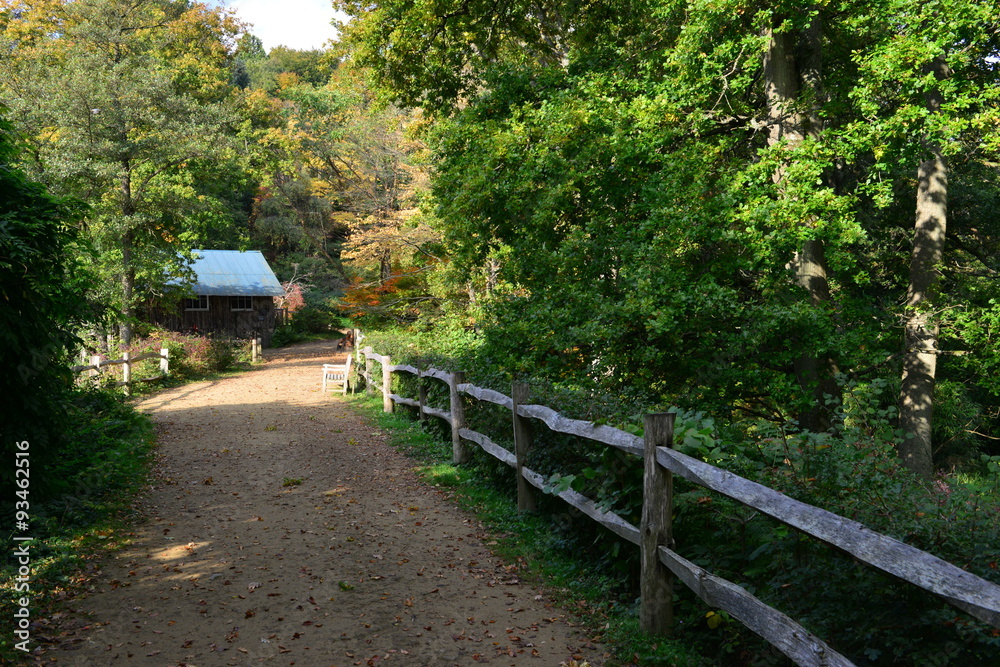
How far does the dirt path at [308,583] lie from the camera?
4.94 metres

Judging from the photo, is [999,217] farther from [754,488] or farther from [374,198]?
[374,198]

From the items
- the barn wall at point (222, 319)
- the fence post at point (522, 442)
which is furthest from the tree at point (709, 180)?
the barn wall at point (222, 319)

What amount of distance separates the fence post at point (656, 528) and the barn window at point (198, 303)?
121 ft

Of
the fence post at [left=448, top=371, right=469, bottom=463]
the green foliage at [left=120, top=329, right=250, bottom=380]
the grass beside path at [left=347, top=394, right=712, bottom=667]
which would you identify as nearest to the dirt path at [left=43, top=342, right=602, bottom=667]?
the grass beside path at [left=347, top=394, right=712, bottom=667]

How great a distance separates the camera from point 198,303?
38125mm

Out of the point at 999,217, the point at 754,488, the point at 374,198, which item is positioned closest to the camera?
the point at 754,488

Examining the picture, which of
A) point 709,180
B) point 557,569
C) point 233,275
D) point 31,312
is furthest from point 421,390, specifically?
point 233,275

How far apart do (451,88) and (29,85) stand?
47.8ft

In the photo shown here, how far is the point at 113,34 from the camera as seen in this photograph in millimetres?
26516

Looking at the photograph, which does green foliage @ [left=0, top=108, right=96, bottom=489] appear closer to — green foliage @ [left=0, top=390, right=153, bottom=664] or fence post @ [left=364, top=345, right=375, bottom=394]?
green foliage @ [left=0, top=390, right=153, bottom=664]

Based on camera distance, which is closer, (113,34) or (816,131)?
(816,131)

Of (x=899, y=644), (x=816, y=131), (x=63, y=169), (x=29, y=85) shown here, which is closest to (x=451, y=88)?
(x=816, y=131)

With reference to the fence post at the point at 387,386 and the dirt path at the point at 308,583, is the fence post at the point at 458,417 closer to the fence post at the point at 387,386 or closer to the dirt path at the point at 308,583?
the dirt path at the point at 308,583

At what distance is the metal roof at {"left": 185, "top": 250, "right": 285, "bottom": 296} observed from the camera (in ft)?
124
